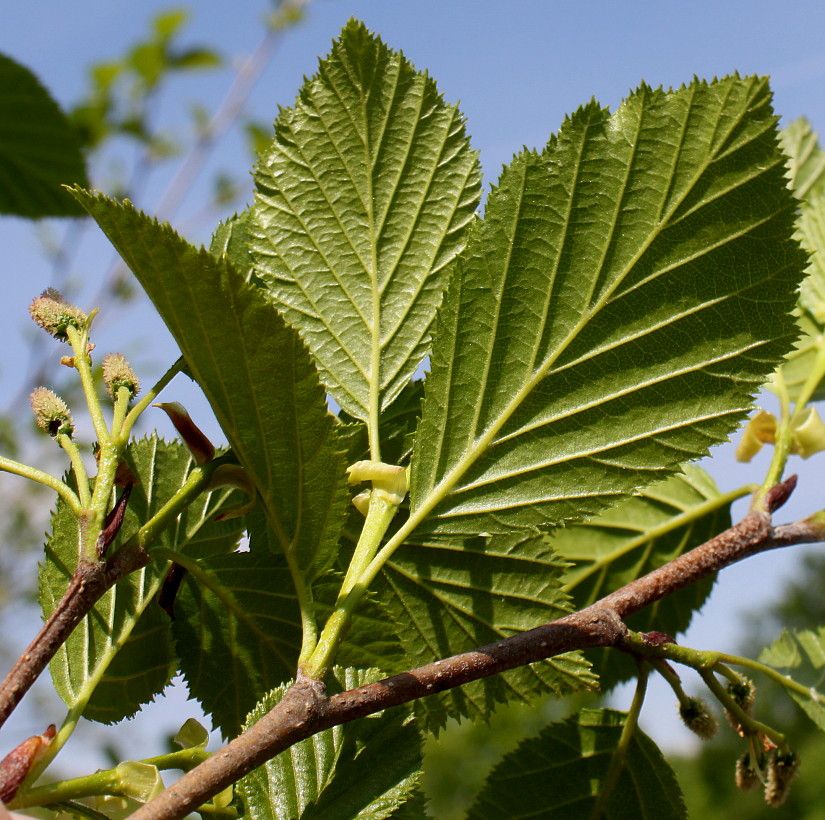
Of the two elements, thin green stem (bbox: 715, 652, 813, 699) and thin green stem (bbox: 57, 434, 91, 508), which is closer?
thin green stem (bbox: 57, 434, 91, 508)

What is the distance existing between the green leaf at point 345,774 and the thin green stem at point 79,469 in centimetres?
28

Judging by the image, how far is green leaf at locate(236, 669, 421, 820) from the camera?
749mm

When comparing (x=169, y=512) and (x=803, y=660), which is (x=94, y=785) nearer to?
(x=169, y=512)

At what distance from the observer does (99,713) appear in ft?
3.07

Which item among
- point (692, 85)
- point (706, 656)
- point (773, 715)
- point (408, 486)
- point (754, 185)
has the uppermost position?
point (692, 85)

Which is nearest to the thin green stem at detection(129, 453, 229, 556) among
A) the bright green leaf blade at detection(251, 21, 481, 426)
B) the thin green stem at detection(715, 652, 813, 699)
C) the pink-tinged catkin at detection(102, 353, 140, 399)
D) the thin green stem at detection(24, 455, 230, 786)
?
the thin green stem at detection(24, 455, 230, 786)

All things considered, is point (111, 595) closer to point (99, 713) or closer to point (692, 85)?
point (99, 713)

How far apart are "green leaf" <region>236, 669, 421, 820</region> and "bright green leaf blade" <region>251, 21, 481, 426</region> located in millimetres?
310

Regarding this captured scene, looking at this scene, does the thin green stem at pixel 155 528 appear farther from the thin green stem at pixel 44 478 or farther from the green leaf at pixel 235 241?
the green leaf at pixel 235 241

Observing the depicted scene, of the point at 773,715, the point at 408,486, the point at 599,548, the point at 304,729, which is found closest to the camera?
the point at 304,729

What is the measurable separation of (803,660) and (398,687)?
82cm

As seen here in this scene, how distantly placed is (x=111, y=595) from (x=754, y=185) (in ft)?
2.54

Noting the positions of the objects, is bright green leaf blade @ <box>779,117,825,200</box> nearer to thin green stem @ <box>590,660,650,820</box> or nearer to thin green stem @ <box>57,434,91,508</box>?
thin green stem @ <box>590,660,650,820</box>

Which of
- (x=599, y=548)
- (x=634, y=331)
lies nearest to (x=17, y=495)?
(x=599, y=548)
